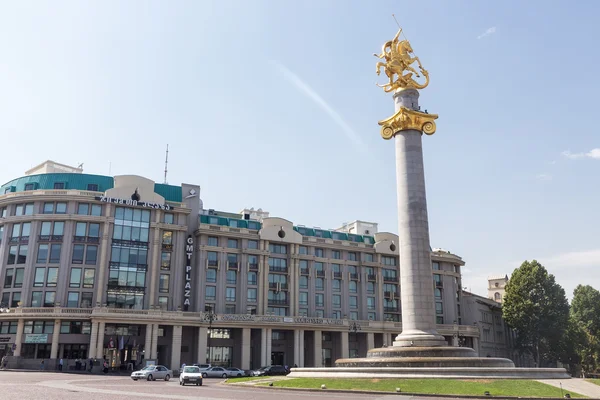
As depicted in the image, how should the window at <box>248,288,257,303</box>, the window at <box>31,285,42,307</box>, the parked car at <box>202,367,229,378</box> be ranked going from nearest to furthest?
the parked car at <box>202,367,229,378</box> → the window at <box>31,285,42,307</box> → the window at <box>248,288,257,303</box>

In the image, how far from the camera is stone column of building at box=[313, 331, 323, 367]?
287 ft

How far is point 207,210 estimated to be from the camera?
9581cm

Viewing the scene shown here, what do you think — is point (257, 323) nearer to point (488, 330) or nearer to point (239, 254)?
point (239, 254)

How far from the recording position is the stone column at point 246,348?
81688 mm

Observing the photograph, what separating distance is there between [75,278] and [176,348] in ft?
57.1

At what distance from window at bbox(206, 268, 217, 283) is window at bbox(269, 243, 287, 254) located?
10544mm

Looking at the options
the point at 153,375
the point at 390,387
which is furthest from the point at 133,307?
the point at 390,387

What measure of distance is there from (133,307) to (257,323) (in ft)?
60.3

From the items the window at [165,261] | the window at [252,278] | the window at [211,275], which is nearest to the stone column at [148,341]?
the window at [165,261]

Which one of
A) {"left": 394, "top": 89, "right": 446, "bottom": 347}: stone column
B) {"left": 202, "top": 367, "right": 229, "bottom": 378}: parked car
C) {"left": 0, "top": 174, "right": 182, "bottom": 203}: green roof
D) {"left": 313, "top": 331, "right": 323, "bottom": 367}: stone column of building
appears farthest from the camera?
{"left": 313, "top": 331, "right": 323, "bottom": 367}: stone column of building

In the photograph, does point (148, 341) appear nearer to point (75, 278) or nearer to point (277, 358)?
point (75, 278)

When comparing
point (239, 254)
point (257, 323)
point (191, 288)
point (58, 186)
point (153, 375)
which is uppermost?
point (58, 186)

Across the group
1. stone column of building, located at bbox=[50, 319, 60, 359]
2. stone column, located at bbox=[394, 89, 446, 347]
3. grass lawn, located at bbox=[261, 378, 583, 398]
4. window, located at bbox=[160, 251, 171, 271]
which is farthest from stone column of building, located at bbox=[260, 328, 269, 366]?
grass lawn, located at bbox=[261, 378, 583, 398]

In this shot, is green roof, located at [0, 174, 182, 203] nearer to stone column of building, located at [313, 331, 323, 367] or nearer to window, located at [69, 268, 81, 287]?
window, located at [69, 268, 81, 287]
